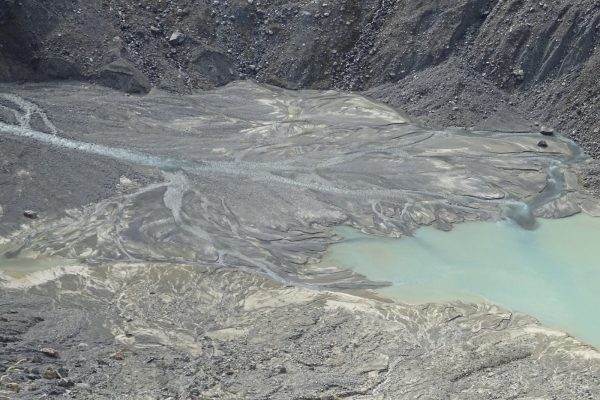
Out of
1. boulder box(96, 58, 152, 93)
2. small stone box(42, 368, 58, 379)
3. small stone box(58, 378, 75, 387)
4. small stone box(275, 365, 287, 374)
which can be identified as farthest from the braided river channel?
small stone box(58, 378, 75, 387)

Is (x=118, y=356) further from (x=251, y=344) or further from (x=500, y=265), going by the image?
(x=500, y=265)

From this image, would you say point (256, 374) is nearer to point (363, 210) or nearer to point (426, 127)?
point (363, 210)

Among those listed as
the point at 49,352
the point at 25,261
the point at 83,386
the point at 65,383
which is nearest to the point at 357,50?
the point at 25,261

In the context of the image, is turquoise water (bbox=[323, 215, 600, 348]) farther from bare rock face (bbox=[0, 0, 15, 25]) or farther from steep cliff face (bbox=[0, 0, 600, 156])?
bare rock face (bbox=[0, 0, 15, 25])

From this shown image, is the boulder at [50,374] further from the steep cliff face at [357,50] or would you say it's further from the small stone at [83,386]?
the steep cliff face at [357,50]

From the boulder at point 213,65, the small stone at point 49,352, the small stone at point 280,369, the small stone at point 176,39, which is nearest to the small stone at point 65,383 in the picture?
the small stone at point 49,352
